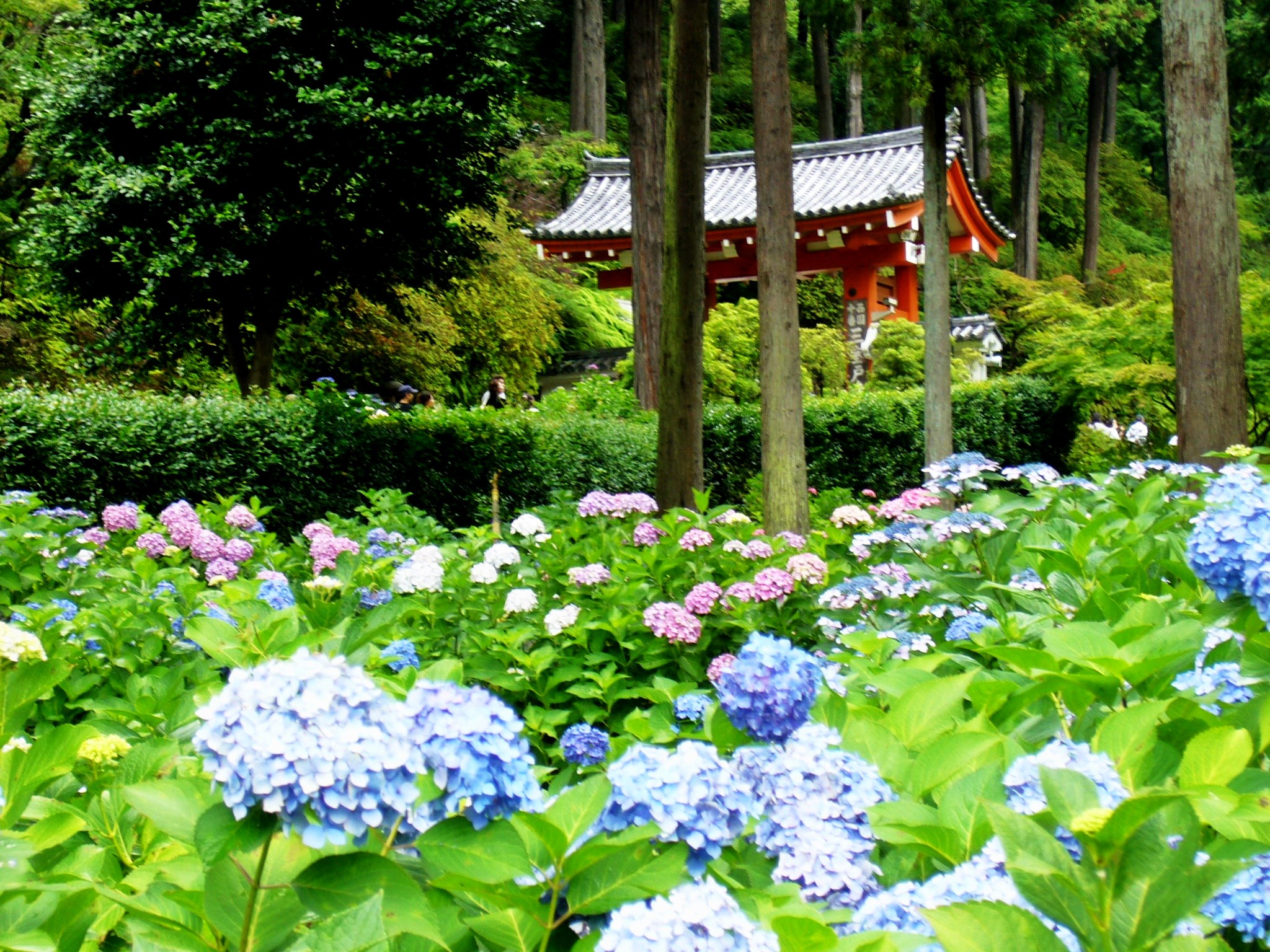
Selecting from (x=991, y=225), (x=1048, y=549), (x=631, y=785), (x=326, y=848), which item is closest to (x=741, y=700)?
(x=631, y=785)

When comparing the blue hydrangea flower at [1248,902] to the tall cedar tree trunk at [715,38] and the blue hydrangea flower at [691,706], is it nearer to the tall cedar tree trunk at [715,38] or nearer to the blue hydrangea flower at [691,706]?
the blue hydrangea flower at [691,706]

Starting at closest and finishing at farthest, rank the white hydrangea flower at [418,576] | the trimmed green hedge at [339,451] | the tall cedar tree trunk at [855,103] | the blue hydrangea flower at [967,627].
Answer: the blue hydrangea flower at [967,627] → the white hydrangea flower at [418,576] → the trimmed green hedge at [339,451] → the tall cedar tree trunk at [855,103]

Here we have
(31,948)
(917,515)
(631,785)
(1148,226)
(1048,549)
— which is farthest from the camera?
(1148,226)

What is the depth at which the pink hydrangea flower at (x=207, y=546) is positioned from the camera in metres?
4.31

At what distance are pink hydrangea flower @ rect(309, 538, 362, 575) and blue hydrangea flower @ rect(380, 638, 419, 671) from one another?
1.14 meters

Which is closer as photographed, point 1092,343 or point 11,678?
point 11,678

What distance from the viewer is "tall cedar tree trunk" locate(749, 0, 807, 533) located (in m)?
6.79

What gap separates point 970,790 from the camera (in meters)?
1.15

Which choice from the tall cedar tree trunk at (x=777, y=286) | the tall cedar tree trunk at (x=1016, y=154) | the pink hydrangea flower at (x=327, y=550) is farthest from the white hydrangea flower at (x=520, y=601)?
the tall cedar tree trunk at (x=1016, y=154)

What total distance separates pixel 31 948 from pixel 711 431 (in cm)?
1150

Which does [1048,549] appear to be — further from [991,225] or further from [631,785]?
[991,225]

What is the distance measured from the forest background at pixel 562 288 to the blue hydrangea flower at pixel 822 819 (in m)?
8.70

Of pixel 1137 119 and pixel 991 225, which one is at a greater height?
pixel 1137 119

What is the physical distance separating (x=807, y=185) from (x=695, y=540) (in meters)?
18.0
